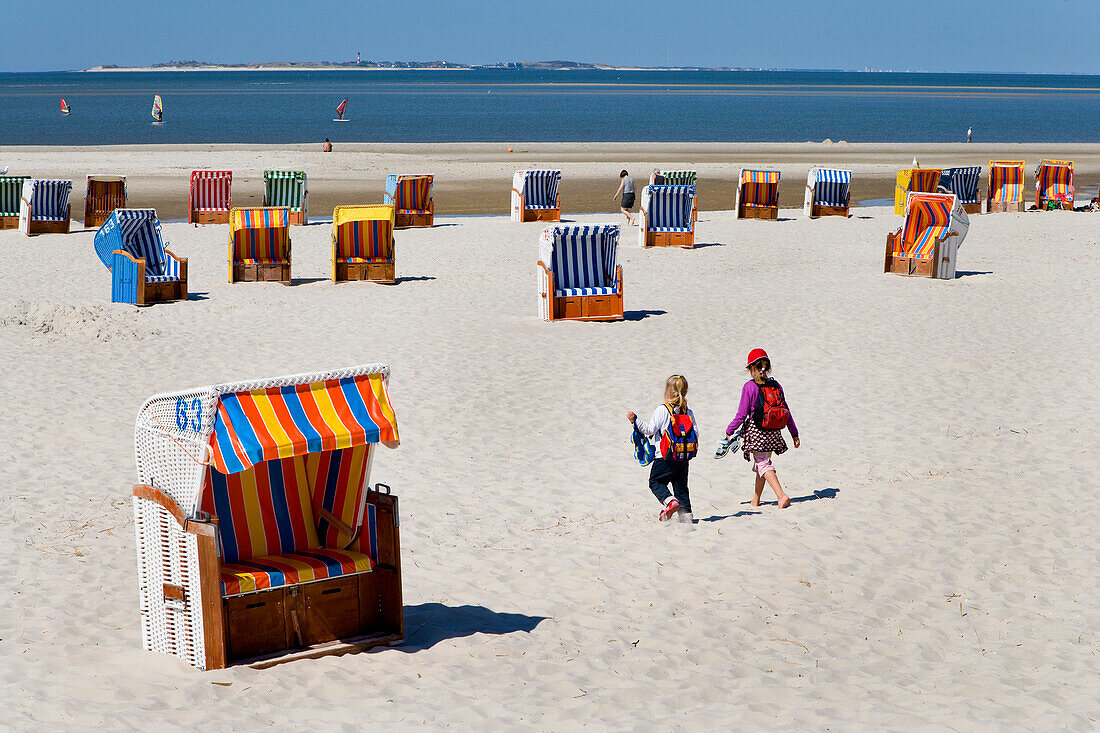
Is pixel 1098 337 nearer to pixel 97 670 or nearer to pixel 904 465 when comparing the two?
pixel 904 465

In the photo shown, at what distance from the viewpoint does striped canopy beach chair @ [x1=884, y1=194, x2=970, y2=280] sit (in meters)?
19.3

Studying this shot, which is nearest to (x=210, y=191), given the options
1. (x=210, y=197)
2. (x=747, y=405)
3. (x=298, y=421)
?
(x=210, y=197)

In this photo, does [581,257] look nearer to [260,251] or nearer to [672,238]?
[260,251]

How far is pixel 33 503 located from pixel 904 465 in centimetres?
684

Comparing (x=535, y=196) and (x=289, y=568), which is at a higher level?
(x=535, y=196)

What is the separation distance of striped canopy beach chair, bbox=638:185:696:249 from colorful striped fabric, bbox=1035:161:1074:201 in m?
12.0

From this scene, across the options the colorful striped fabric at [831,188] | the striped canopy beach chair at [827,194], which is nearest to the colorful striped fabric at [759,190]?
the striped canopy beach chair at [827,194]

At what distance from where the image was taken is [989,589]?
7438 mm

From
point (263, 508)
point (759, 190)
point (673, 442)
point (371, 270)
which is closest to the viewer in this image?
point (263, 508)

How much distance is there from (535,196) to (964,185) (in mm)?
10724

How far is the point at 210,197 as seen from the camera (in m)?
26.2

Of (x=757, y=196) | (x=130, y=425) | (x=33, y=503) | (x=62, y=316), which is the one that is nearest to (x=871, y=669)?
(x=33, y=503)

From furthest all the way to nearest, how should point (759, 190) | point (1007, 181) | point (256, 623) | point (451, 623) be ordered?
point (1007, 181), point (759, 190), point (451, 623), point (256, 623)

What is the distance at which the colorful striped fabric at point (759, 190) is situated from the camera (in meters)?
28.2
